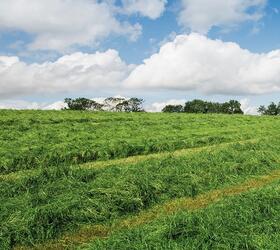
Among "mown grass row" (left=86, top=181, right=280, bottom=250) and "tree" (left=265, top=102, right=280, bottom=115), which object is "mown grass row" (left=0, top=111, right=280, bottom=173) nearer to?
"mown grass row" (left=86, top=181, right=280, bottom=250)

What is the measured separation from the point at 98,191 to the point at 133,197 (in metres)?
1.00

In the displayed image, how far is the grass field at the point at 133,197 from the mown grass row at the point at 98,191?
0.03 metres

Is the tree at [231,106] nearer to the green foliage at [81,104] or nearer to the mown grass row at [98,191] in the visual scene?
the green foliage at [81,104]

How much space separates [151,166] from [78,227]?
5.95 meters

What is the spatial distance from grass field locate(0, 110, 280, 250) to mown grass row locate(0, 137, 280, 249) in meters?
0.03

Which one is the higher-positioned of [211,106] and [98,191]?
[211,106]

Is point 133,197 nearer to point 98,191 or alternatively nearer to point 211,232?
point 98,191

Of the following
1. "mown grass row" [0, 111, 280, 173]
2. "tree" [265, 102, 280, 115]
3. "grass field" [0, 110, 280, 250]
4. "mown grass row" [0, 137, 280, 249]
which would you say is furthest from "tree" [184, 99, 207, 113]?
"mown grass row" [0, 137, 280, 249]

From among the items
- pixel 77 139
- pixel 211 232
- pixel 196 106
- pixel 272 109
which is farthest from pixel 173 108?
pixel 211 232

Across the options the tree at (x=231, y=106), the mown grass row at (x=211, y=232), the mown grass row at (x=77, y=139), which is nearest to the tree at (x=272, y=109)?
the tree at (x=231, y=106)

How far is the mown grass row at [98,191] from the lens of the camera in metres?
10.1

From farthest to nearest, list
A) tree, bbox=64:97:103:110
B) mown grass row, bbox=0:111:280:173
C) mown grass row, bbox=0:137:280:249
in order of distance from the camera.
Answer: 1. tree, bbox=64:97:103:110
2. mown grass row, bbox=0:111:280:173
3. mown grass row, bbox=0:137:280:249

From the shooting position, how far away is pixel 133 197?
12289 millimetres

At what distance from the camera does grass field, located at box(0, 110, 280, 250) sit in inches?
348
